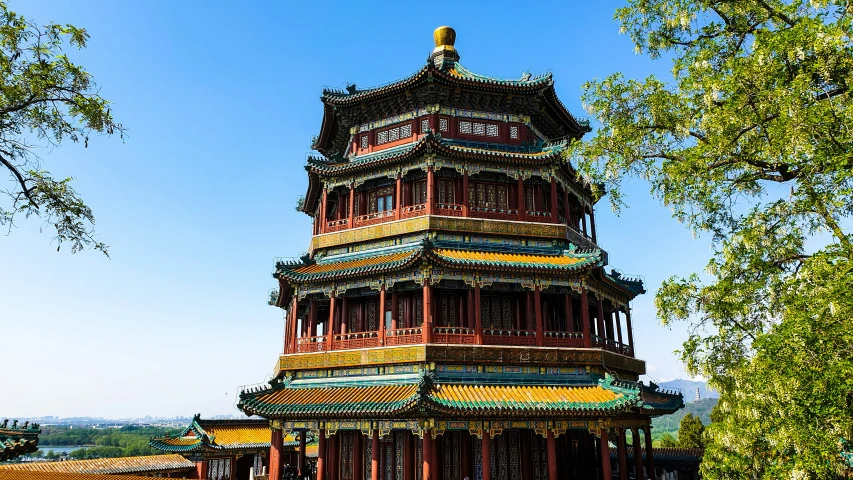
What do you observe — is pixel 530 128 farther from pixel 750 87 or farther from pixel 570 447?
pixel 750 87

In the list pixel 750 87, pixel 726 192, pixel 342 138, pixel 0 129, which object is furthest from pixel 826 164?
pixel 342 138

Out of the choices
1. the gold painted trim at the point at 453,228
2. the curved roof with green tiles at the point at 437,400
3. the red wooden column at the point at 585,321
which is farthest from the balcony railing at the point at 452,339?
the gold painted trim at the point at 453,228

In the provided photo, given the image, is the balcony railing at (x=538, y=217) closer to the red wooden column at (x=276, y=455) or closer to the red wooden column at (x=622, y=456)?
the red wooden column at (x=622, y=456)

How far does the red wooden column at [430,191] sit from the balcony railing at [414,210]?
0.29m

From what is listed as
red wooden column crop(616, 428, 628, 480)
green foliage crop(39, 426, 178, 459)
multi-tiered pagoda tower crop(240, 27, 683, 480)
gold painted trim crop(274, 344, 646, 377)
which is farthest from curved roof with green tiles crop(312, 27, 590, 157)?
green foliage crop(39, 426, 178, 459)

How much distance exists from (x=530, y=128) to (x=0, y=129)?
18.3 metres

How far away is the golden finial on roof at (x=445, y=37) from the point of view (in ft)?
86.0

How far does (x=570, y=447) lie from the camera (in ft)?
70.6

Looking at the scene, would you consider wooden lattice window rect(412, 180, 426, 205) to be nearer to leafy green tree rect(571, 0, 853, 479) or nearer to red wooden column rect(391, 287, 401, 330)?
red wooden column rect(391, 287, 401, 330)

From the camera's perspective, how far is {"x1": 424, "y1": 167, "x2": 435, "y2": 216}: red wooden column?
2078cm

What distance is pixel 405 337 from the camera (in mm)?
19078

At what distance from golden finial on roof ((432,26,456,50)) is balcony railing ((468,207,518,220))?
8.81 metres

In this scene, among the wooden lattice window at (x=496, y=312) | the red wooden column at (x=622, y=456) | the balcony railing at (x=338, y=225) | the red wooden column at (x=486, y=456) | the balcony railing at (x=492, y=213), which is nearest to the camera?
the red wooden column at (x=486, y=456)

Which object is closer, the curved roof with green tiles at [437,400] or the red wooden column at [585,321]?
the curved roof with green tiles at [437,400]
